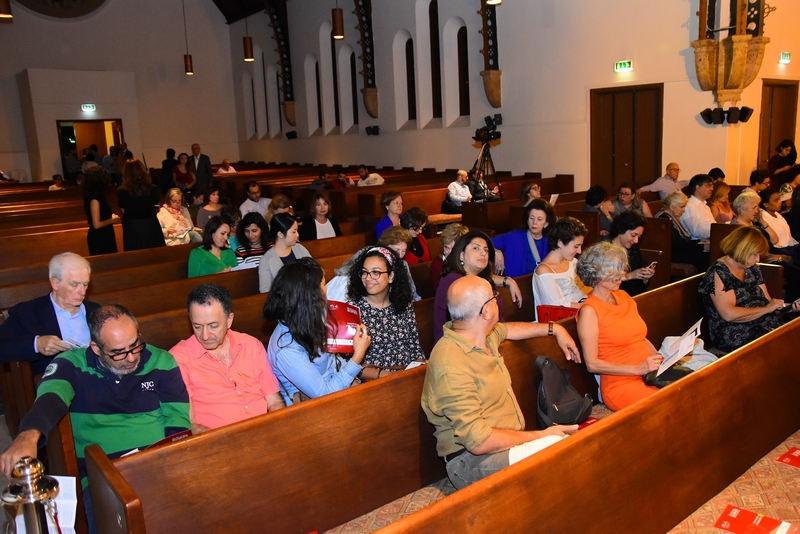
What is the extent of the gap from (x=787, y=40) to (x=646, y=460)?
9.16 meters

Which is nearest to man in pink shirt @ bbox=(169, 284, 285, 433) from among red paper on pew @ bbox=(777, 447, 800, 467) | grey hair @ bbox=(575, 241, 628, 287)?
grey hair @ bbox=(575, 241, 628, 287)

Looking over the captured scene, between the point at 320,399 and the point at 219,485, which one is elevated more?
the point at 320,399

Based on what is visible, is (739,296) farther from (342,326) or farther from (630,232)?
(342,326)

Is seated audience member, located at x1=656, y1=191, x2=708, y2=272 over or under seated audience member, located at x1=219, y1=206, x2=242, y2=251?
under

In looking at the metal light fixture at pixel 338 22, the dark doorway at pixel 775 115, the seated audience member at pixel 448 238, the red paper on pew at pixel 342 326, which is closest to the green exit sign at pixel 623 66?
the dark doorway at pixel 775 115

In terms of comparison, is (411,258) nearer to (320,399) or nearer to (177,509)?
(320,399)

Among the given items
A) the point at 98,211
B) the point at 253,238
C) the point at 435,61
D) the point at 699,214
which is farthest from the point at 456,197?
the point at 435,61

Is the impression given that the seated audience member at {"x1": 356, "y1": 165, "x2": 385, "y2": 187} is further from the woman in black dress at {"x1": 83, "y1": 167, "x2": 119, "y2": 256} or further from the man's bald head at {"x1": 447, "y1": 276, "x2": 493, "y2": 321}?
the man's bald head at {"x1": 447, "y1": 276, "x2": 493, "y2": 321}

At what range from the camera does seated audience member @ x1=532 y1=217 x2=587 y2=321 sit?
3.62 metres

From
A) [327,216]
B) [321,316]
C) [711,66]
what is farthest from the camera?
[711,66]

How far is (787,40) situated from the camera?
9.00 metres

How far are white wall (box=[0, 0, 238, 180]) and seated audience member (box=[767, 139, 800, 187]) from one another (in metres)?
14.0

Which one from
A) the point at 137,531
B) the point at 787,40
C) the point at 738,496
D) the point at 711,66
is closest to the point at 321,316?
the point at 137,531

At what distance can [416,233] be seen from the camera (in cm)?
466
